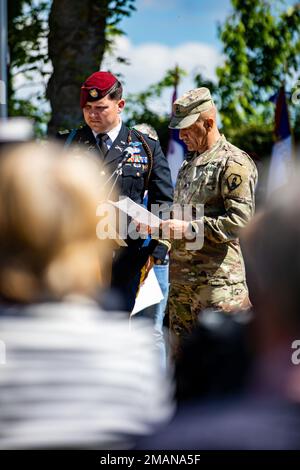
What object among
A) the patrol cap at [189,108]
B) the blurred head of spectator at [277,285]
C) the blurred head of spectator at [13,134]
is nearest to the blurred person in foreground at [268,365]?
the blurred head of spectator at [277,285]

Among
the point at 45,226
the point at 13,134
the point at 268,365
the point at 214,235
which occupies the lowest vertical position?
the point at 268,365

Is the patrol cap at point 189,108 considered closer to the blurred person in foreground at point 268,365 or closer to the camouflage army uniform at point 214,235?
the camouflage army uniform at point 214,235

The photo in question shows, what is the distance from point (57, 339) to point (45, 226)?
0.19 m

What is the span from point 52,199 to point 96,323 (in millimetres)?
229

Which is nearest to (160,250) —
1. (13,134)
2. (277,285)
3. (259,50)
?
(13,134)

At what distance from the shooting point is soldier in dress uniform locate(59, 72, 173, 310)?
390 centimetres

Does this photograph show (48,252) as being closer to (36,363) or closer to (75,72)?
(36,363)

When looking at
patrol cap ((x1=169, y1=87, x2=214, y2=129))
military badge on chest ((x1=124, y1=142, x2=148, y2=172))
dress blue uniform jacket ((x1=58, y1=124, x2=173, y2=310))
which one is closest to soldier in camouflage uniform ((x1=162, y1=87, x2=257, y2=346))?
patrol cap ((x1=169, y1=87, x2=214, y2=129))

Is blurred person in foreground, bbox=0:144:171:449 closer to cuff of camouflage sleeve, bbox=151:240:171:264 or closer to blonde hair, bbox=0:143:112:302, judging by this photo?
blonde hair, bbox=0:143:112:302

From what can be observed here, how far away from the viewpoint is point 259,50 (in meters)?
13.6

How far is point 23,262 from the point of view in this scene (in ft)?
4.68

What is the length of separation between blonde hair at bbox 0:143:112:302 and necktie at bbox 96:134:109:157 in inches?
96.2

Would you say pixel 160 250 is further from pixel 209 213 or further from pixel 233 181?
pixel 233 181
